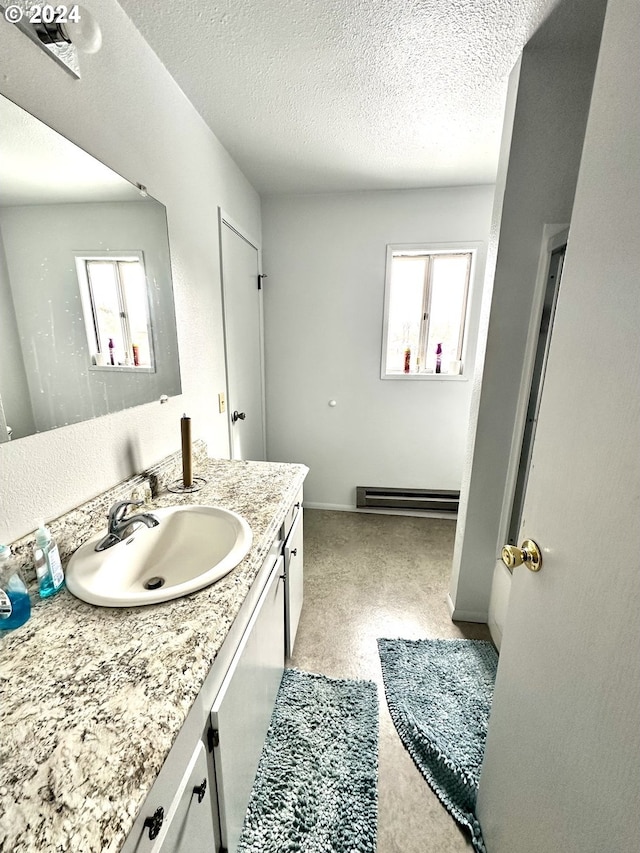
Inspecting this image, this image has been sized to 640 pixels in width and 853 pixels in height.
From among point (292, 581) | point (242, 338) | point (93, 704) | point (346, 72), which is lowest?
point (292, 581)

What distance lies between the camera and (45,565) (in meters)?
0.72

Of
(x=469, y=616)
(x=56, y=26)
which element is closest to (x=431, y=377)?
(x=469, y=616)

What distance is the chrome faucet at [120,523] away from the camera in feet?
2.79

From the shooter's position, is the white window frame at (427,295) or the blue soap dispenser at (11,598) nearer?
the blue soap dispenser at (11,598)

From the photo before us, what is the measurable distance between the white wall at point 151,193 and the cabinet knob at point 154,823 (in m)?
0.63

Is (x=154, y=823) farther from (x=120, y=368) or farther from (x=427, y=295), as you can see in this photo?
(x=427, y=295)

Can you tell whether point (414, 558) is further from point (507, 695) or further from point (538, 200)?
point (538, 200)

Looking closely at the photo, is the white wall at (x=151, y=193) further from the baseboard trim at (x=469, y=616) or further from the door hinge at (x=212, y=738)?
the baseboard trim at (x=469, y=616)

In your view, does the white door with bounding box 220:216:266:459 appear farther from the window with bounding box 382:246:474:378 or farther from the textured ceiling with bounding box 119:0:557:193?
the window with bounding box 382:246:474:378

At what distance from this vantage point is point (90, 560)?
80 cm

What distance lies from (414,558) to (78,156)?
2489 millimetres

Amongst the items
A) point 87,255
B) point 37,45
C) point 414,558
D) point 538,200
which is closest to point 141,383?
point 87,255

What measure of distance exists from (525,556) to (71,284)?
4.45ft

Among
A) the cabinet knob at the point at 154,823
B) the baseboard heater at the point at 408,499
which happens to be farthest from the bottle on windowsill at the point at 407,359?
the cabinet knob at the point at 154,823
